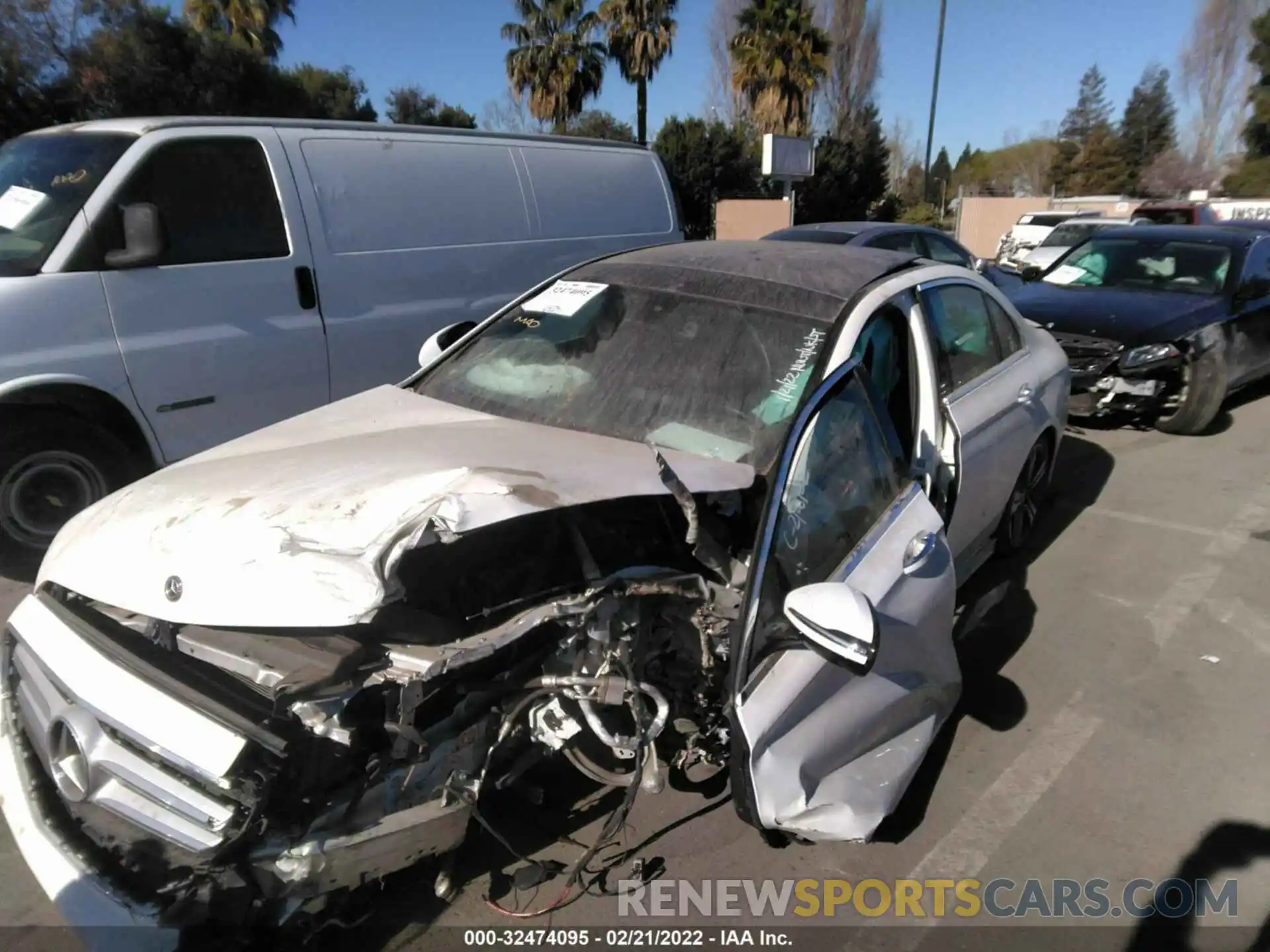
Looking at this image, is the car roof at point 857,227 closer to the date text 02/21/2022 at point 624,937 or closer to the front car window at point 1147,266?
the front car window at point 1147,266

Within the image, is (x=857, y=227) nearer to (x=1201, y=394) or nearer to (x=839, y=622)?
(x=1201, y=394)

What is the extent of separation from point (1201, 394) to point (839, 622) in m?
6.25

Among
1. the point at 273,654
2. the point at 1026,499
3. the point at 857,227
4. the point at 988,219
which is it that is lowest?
the point at 988,219

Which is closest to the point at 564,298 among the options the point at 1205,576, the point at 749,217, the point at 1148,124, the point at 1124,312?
the point at 1205,576

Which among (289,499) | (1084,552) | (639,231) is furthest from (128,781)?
(639,231)

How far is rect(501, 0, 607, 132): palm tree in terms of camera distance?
24.2 m

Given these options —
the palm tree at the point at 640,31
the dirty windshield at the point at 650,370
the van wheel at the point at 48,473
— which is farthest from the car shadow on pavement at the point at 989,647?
the palm tree at the point at 640,31

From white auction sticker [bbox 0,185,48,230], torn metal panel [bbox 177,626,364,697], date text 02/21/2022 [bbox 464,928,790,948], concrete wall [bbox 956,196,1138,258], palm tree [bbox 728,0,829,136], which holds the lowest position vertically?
concrete wall [bbox 956,196,1138,258]

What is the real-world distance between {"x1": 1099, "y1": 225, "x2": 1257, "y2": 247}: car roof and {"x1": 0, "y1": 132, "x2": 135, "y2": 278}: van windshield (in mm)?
8251

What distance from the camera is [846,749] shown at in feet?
7.41

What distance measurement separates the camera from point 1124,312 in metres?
6.97

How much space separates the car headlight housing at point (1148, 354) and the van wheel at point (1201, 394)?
28cm

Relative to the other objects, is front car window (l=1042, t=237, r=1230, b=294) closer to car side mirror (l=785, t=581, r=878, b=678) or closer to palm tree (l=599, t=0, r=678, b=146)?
car side mirror (l=785, t=581, r=878, b=678)

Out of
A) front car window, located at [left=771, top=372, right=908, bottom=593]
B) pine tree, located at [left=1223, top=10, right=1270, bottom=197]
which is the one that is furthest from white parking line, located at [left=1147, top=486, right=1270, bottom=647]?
pine tree, located at [left=1223, top=10, right=1270, bottom=197]
